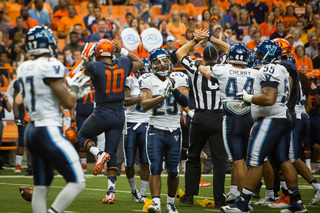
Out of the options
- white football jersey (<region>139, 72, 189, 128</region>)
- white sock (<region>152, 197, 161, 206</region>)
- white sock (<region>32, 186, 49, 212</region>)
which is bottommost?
white sock (<region>152, 197, 161, 206</region>)

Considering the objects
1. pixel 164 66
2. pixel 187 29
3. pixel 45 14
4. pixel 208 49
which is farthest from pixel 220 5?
pixel 164 66

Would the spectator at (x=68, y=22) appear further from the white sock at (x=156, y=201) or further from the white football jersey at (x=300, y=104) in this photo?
the white sock at (x=156, y=201)

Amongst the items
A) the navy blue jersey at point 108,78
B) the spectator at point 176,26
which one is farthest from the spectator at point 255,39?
the navy blue jersey at point 108,78

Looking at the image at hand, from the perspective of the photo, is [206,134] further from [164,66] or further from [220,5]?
[220,5]

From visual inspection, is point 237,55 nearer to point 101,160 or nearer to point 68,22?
point 101,160

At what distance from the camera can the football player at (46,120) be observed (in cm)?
516

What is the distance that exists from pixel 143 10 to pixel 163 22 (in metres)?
2.37

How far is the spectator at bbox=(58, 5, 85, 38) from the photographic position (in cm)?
1700

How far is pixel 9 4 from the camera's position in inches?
703

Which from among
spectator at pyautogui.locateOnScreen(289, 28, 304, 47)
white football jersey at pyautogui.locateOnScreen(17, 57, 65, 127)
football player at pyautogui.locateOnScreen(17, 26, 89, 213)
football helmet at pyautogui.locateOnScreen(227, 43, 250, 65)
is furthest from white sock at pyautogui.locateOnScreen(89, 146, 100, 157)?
spectator at pyautogui.locateOnScreen(289, 28, 304, 47)

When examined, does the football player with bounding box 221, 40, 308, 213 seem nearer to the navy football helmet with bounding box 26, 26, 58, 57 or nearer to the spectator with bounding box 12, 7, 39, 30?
the navy football helmet with bounding box 26, 26, 58, 57

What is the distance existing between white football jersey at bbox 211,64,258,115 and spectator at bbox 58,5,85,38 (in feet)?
34.1

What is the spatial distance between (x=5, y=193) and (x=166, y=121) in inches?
→ 137

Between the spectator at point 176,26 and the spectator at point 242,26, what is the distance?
5.45 feet
